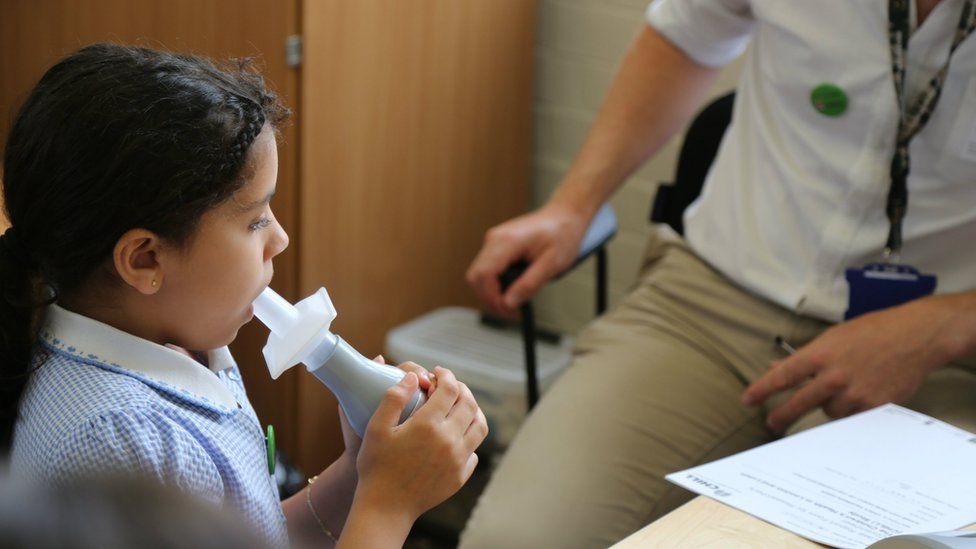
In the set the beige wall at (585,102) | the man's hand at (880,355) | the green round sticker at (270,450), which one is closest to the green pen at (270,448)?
the green round sticker at (270,450)

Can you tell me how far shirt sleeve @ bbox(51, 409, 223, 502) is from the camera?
736 millimetres

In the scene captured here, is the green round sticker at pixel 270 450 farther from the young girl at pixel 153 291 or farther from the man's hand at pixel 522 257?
the man's hand at pixel 522 257

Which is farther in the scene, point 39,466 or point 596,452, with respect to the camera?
point 596,452

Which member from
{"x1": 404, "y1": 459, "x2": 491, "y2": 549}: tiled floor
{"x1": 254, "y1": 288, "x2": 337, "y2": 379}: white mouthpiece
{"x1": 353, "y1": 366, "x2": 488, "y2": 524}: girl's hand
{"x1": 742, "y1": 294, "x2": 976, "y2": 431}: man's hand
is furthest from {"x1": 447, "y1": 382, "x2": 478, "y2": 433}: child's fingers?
{"x1": 404, "y1": 459, "x2": 491, "y2": 549}: tiled floor

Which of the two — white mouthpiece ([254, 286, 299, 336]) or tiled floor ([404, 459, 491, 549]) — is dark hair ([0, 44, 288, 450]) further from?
tiled floor ([404, 459, 491, 549])

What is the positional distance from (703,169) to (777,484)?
867 millimetres

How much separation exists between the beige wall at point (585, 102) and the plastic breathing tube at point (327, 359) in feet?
5.01

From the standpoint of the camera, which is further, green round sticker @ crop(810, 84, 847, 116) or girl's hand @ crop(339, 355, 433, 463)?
green round sticker @ crop(810, 84, 847, 116)

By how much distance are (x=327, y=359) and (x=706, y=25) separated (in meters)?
0.92

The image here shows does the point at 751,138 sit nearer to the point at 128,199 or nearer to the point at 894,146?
the point at 894,146

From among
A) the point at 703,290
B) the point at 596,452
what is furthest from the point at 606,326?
the point at 596,452

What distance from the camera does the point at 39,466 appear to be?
746 millimetres

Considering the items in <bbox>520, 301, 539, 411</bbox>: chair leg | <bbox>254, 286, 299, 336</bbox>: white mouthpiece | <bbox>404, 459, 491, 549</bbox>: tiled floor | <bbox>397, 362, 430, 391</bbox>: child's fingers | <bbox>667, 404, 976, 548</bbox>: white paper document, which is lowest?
<bbox>404, 459, 491, 549</bbox>: tiled floor

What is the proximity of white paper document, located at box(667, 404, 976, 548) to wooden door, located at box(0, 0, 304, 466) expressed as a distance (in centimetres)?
109
